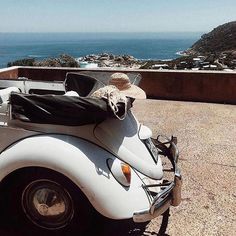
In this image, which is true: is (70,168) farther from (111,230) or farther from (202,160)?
(202,160)

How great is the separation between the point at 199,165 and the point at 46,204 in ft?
8.33

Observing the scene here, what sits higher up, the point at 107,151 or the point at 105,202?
the point at 107,151

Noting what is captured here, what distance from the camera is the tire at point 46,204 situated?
3070 millimetres

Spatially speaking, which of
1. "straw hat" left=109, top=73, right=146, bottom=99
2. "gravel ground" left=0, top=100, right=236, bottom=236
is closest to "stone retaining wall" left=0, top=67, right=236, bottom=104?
"gravel ground" left=0, top=100, right=236, bottom=236

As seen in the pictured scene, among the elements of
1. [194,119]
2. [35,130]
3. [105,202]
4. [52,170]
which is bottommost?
[194,119]

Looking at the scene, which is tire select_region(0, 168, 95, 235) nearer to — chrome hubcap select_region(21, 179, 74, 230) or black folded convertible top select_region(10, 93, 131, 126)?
chrome hubcap select_region(21, 179, 74, 230)

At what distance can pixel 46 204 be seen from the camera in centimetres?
318

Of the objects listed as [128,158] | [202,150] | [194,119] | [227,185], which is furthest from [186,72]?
[128,158]

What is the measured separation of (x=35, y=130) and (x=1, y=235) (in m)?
0.96

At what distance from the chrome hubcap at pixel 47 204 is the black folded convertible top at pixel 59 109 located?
0.51 metres

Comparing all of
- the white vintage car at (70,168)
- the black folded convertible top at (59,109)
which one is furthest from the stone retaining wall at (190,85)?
the black folded convertible top at (59,109)

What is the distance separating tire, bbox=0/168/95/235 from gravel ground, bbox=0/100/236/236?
7.3 inches

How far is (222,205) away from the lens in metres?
4.01

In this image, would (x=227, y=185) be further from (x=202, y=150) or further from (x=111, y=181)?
(x=111, y=181)
